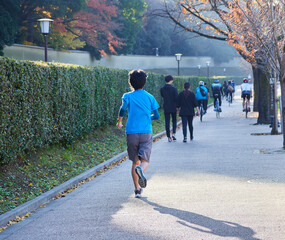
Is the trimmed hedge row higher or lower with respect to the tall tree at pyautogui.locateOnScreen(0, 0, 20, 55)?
lower

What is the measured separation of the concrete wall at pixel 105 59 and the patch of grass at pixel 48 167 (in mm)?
12703

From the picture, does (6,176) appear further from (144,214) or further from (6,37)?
(6,37)

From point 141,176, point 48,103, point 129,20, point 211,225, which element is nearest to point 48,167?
point 48,103

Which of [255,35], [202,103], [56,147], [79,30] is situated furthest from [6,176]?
[79,30]

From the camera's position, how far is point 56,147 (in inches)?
519

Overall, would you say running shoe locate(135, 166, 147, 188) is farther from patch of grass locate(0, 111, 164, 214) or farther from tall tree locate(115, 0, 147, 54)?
tall tree locate(115, 0, 147, 54)

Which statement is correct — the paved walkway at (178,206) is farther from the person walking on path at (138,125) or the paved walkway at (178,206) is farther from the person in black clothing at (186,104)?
the person in black clothing at (186,104)

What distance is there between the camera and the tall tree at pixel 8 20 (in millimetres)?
31953

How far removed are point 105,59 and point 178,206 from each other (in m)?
53.8

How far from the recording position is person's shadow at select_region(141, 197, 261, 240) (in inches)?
227

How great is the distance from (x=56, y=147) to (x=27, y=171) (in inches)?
119

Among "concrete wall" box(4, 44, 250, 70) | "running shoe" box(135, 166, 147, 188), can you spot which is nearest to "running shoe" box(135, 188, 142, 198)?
"running shoe" box(135, 166, 147, 188)

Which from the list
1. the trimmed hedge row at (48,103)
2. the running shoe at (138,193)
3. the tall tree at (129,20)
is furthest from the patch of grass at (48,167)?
the tall tree at (129,20)

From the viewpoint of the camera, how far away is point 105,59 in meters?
60.6
